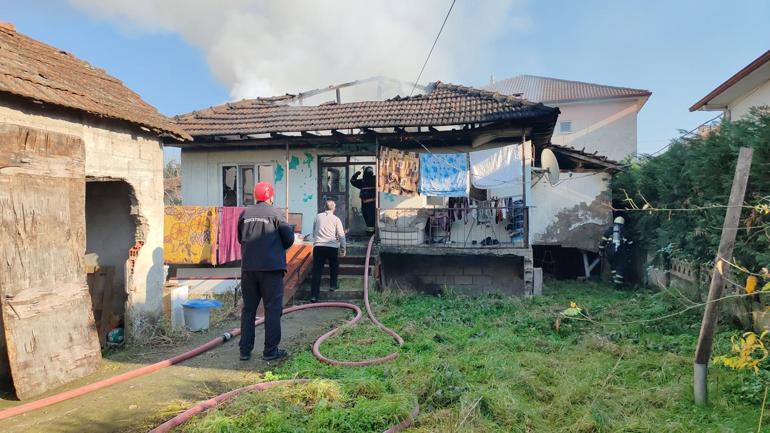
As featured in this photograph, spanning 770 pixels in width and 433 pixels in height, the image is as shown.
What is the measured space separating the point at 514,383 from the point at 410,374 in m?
1.02

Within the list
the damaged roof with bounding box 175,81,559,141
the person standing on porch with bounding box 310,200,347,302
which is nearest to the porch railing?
the person standing on porch with bounding box 310,200,347,302

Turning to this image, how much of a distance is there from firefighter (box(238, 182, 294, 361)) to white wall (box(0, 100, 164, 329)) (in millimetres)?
1935

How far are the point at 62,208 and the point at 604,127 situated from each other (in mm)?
27700

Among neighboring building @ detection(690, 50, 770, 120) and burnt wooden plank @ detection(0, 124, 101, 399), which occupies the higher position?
neighboring building @ detection(690, 50, 770, 120)

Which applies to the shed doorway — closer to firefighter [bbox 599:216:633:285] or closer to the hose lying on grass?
the hose lying on grass

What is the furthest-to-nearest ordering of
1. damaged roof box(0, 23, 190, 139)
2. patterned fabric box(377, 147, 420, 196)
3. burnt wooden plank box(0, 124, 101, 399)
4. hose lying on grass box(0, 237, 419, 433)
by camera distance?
patterned fabric box(377, 147, 420, 196), damaged roof box(0, 23, 190, 139), burnt wooden plank box(0, 124, 101, 399), hose lying on grass box(0, 237, 419, 433)

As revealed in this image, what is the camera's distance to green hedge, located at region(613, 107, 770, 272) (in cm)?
510

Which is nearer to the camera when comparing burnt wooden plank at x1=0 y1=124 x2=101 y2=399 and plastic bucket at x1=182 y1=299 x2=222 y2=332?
burnt wooden plank at x1=0 y1=124 x2=101 y2=399

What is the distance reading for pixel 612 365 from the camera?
4793 mm

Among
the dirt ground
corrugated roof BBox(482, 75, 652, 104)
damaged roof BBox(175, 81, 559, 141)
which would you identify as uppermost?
corrugated roof BBox(482, 75, 652, 104)

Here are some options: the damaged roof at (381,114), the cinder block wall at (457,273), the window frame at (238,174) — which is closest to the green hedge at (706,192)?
→ the damaged roof at (381,114)

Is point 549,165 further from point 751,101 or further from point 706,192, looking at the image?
point 751,101

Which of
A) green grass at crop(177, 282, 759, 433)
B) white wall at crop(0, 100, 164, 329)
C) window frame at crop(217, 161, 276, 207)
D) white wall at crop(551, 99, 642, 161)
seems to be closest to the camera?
green grass at crop(177, 282, 759, 433)

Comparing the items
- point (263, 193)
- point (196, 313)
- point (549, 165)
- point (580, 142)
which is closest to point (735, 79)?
point (549, 165)
